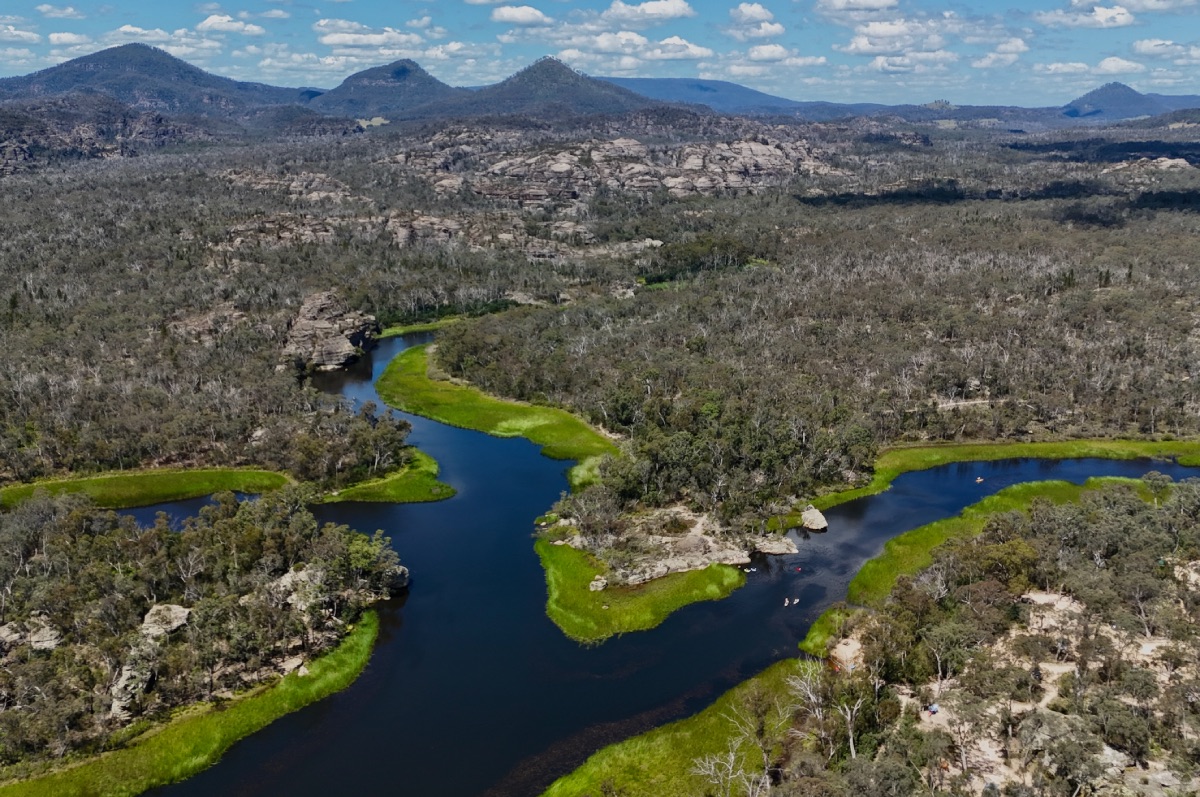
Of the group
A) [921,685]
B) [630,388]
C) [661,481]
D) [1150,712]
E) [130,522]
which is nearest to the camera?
[1150,712]

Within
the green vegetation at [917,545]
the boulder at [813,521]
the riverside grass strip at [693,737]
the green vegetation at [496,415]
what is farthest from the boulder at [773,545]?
the green vegetation at [496,415]

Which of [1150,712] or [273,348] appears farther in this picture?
[273,348]

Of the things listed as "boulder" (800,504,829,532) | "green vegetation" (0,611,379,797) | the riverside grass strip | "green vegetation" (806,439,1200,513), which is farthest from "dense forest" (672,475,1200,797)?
"green vegetation" (0,611,379,797)

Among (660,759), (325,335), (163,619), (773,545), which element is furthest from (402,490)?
(325,335)

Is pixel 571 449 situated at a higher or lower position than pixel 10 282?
lower

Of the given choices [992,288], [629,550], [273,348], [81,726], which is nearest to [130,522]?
[81,726]

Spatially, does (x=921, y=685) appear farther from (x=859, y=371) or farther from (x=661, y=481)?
(x=859, y=371)
